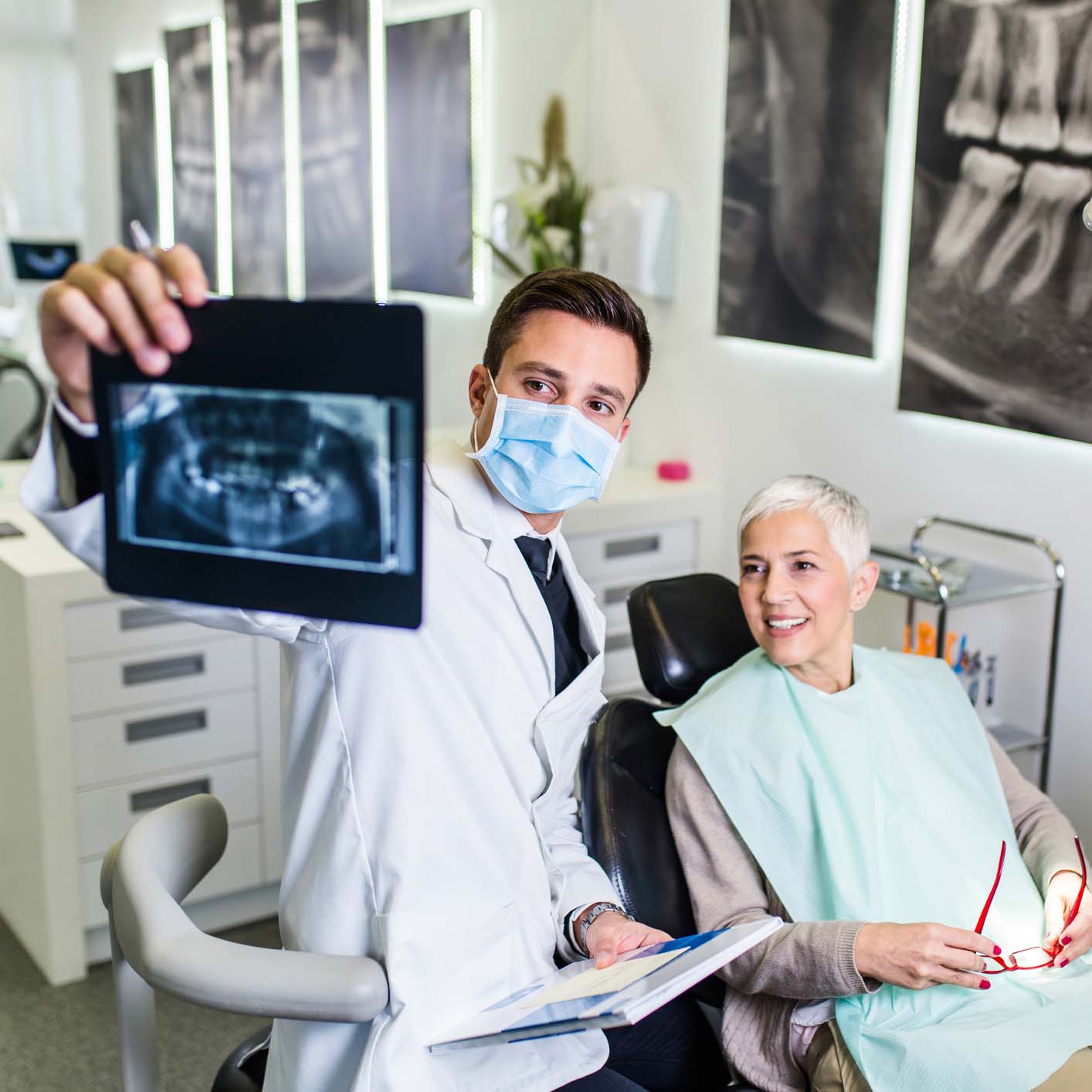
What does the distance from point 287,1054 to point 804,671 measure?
848 mm

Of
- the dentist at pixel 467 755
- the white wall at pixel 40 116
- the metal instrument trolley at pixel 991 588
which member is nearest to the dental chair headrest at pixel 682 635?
the dentist at pixel 467 755

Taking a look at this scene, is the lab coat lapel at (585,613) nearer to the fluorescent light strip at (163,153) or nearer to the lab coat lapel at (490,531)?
the lab coat lapel at (490,531)

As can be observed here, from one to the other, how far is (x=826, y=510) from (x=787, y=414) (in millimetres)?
1569

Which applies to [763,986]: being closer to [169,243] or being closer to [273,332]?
[273,332]

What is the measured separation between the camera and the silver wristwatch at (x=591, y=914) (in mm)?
1438

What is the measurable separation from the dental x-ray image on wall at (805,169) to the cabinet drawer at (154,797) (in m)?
1.63

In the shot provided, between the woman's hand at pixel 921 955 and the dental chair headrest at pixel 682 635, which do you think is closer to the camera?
the woman's hand at pixel 921 955

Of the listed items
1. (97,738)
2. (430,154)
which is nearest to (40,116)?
(97,738)

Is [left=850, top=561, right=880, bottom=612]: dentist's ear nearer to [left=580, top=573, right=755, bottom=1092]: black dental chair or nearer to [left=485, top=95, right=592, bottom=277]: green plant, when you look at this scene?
[left=580, top=573, right=755, bottom=1092]: black dental chair

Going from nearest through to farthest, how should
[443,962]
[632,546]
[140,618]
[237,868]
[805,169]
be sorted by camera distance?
1. [443,962]
2. [140,618]
3. [237,868]
4. [805,169]
5. [632,546]

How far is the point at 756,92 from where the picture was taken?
10.4ft

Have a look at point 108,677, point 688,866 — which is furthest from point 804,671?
point 108,677

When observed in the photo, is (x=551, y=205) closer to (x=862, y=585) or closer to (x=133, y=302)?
(x=862, y=585)

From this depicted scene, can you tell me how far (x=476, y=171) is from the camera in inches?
148
